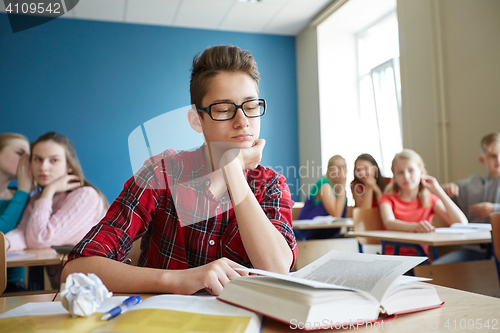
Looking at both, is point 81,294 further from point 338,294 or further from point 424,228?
point 424,228

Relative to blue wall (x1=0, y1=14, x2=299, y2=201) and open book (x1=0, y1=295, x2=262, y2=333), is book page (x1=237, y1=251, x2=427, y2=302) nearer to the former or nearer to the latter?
open book (x1=0, y1=295, x2=262, y2=333)

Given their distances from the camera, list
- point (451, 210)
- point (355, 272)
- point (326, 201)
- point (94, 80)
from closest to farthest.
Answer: point (355, 272) → point (451, 210) → point (326, 201) → point (94, 80)

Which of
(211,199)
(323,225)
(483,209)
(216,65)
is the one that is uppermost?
(216,65)

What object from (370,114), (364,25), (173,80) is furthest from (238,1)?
(370,114)

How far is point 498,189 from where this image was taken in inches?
104

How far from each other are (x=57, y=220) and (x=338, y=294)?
1.91 m

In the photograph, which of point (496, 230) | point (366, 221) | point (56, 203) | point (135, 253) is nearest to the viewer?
point (135, 253)

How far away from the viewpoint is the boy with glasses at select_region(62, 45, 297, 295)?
80 cm

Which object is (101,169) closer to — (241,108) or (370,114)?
(370,114)

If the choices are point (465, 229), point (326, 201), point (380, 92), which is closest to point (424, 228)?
point (465, 229)

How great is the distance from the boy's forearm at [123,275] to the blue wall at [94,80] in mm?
3879

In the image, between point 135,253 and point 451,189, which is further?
point 451,189

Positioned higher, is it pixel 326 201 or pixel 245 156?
pixel 245 156

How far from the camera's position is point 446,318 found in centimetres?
50
